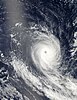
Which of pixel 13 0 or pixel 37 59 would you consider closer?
pixel 37 59

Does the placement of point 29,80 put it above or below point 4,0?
below

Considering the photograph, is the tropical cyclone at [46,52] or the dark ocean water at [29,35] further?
the tropical cyclone at [46,52]

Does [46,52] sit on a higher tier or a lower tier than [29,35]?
lower

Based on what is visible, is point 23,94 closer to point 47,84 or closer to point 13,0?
point 47,84

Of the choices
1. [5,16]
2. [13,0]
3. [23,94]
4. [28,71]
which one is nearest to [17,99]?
[23,94]

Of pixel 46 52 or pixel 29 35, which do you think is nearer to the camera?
pixel 46 52

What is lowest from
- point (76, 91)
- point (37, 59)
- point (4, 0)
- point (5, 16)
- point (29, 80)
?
point (76, 91)

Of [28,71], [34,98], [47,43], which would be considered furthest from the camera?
[47,43]

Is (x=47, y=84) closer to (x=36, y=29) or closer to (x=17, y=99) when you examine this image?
(x=17, y=99)

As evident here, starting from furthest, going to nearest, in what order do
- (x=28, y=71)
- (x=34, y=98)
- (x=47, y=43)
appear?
(x=47, y=43), (x=28, y=71), (x=34, y=98)

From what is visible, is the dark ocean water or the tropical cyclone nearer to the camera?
the dark ocean water
